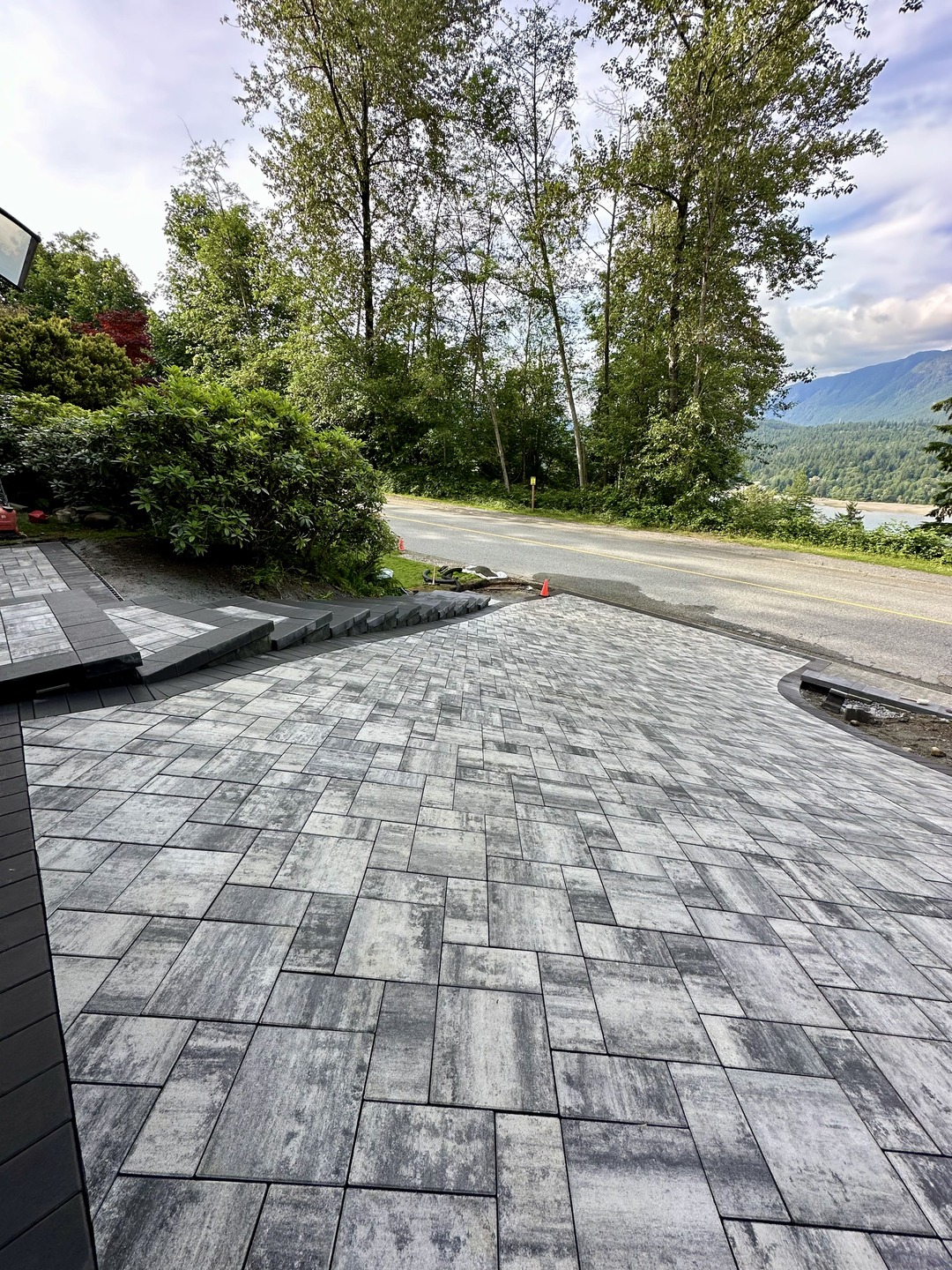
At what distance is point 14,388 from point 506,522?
10759 millimetres

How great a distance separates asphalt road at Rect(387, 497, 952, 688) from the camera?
21.5 ft

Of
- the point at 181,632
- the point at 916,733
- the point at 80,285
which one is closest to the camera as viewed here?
the point at 181,632

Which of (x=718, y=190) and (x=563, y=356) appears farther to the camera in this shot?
(x=563, y=356)

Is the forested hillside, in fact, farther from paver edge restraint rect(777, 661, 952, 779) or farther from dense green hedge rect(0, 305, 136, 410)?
dense green hedge rect(0, 305, 136, 410)

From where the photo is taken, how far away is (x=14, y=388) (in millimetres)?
7238

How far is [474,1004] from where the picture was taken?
1422mm

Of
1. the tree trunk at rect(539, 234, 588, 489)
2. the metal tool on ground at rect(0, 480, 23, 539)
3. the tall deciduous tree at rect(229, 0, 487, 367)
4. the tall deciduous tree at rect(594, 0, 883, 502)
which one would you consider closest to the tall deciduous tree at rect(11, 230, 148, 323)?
the tall deciduous tree at rect(229, 0, 487, 367)

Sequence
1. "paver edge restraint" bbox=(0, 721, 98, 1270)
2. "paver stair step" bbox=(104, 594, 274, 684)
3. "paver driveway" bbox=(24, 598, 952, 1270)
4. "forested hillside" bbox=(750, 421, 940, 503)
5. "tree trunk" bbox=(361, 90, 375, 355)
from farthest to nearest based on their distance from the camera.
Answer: "forested hillside" bbox=(750, 421, 940, 503)
"tree trunk" bbox=(361, 90, 375, 355)
"paver stair step" bbox=(104, 594, 274, 684)
"paver driveway" bbox=(24, 598, 952, 1270)
"paver edge restraint" bbox=(0, 721, 98, 1270)

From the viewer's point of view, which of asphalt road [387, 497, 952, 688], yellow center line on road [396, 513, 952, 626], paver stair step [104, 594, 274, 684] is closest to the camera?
paver stair step [104, 594, 274, 684]

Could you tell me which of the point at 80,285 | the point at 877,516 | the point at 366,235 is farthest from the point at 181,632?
the point at 80,285

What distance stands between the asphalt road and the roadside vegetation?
112 inches

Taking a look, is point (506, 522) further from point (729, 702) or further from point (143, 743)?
point (143, 743)

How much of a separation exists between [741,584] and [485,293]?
15891 millimetres

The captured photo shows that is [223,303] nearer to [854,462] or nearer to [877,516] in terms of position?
[877,516]
